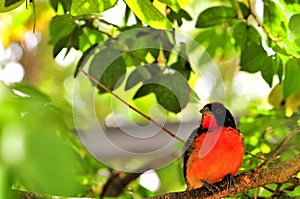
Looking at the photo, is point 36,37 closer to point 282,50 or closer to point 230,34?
point 230,34

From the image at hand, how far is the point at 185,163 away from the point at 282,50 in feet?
1.82

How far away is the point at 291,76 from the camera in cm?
154

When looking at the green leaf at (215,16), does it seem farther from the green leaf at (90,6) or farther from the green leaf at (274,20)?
the green leaf at (90,6)

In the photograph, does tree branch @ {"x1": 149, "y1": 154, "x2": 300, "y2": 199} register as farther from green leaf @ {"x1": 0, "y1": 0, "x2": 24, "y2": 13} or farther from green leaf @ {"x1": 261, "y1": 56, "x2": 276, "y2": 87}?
green leaf @ {"x1": 0, "y1": 0, "x2": 24, "y2": 13}

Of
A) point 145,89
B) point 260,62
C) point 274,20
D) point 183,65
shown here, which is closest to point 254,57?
point 260,62

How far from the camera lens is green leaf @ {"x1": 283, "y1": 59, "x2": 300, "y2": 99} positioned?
59.8 inches

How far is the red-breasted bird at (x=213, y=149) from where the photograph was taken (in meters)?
1.72

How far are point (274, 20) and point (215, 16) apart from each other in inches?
7.3

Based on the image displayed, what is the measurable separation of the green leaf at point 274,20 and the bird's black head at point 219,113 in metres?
0.41

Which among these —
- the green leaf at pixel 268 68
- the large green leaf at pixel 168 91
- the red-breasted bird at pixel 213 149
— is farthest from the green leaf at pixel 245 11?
the red-breasted bird at pixel 213 149

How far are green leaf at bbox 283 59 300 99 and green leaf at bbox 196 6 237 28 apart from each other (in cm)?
24

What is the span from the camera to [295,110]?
6.24ft

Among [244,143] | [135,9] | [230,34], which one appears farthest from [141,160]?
[135,9]

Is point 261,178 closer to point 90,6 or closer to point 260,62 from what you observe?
point 260,62
